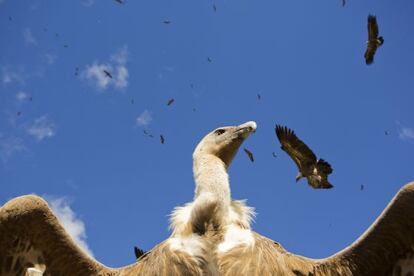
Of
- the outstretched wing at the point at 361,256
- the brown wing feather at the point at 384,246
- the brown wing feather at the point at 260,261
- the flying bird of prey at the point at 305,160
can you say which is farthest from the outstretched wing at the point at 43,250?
the flying bird of prey at the point at 305,160

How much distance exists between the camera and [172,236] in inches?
338

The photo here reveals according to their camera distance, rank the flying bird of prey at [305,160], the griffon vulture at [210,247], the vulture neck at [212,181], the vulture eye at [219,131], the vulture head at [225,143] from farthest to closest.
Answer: the flying bird of prey at [305,160], the vulture eye at [219,131], the vulture head at [225,143], the vulture neck at [212,181], the griffon vulture at [210,247]

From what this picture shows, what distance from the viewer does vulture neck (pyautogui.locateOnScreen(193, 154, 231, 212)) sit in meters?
8.55

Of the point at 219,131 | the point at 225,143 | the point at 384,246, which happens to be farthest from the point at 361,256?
the point at 219,131

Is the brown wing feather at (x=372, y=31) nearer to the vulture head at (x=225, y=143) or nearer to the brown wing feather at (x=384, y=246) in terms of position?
the vulture head at (x=225, y=143)

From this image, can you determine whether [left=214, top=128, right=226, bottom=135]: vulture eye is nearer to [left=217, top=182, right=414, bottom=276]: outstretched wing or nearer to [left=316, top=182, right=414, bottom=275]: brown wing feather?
[left=217, top=182, right=414, bottom=276]: outstretched wing

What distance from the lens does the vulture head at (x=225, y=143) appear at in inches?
402

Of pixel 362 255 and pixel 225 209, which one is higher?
pixel 225 209

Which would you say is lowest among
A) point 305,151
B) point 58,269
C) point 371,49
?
point 58,269

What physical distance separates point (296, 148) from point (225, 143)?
3151 mm

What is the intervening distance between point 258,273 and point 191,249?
0.82 metres

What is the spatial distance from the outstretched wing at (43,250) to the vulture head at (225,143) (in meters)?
2.08

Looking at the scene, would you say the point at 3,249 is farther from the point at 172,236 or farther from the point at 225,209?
the point at 225,209

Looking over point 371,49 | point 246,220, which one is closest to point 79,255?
point 246,220
